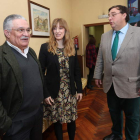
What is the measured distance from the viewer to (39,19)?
2.65 metres

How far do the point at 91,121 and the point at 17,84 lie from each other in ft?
6.04

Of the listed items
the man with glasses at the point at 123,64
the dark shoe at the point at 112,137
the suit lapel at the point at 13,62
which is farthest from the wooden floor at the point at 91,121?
the suit lapel at the point at 13,62

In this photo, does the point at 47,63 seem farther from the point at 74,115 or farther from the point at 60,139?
the point at 60,139

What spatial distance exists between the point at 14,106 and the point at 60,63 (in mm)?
647

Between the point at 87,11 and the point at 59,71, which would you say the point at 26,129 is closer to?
the point at 59,71

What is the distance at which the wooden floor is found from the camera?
2016 mm

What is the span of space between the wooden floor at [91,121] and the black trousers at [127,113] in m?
0.33

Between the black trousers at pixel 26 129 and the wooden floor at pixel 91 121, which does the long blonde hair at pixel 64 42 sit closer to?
the black trousers at pixel 26 129

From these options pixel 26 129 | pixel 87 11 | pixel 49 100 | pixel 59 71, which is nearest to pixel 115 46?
pixel 59 71

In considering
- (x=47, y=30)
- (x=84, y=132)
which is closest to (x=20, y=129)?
(x=84, y=132)

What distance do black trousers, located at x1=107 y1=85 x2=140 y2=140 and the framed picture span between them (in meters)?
1.81

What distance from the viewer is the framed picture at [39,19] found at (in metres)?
2.43

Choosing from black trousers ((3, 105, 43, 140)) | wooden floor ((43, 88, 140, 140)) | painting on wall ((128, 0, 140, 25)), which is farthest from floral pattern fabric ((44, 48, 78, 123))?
painting on wall ((128, 0, 140, 25))

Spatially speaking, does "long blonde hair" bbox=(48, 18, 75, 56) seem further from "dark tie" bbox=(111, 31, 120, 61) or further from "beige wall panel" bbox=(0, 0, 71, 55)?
"beige wall panel" bbox=(0, 0, 71, 55)
